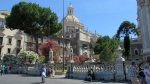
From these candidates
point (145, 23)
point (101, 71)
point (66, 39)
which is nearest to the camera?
point (101, 71)

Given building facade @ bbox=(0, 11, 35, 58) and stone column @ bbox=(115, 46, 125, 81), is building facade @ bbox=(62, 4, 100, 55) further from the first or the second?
stone column @ bbox=(115, 46, 125, 81)

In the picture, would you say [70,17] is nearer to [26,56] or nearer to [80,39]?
[80,39]

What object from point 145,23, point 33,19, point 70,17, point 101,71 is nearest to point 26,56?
point 33,19

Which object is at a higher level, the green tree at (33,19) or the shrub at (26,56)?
the green tree at (33,19)

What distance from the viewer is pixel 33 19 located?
123ft

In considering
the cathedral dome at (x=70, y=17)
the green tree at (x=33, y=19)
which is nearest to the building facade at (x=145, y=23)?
the green tree at (x=33, y=19)

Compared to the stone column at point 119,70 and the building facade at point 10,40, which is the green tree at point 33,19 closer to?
the building facade at point 10,40

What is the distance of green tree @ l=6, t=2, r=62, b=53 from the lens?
3741 cm

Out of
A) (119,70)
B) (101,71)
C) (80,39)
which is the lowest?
(101,71)

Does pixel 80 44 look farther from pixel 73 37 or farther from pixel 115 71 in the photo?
pixel 115 71

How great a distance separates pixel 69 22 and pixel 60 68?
6459cm

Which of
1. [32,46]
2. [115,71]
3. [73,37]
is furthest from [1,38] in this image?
[115,71]

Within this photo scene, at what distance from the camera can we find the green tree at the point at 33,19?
37.4 m

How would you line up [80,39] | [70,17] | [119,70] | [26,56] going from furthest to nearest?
[70,17] < [80,39] < [26,56] < [119,70]
